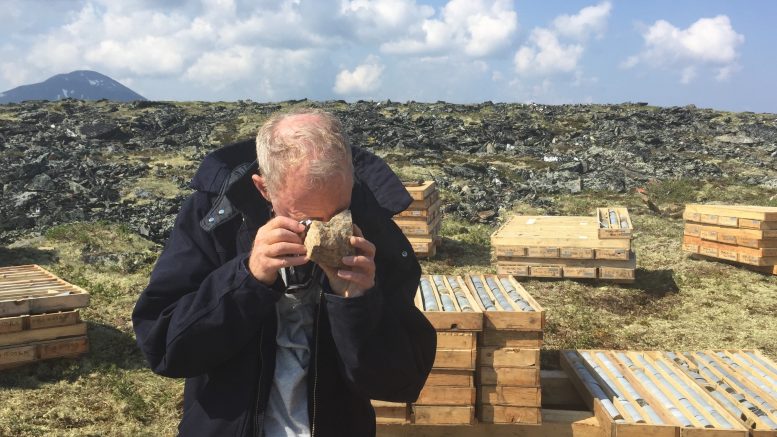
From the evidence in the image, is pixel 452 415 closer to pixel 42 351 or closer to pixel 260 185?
pixel 260 185

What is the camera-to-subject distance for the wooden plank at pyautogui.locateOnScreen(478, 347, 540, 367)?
5090mm

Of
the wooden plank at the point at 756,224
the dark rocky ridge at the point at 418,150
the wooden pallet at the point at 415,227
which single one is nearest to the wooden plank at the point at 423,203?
the wooden pallet at the point at 415,227

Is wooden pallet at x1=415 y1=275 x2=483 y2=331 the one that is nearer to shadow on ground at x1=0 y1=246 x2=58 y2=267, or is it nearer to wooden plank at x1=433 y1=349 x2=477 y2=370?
wooden plank at x1=433 y1=349 x2=477 y2=370

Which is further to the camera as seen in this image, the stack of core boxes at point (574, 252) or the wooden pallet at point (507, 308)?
the stack of core boxes at point (574, 252)

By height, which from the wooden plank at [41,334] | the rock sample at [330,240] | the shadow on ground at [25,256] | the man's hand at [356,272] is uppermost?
the rock sample at [330,240]

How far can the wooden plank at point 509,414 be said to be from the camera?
5020mm

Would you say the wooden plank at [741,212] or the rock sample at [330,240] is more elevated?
the rock sample at [330,240]

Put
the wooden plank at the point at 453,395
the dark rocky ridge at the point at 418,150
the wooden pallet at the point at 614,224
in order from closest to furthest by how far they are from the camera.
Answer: the wooden plank at the point at 453,395
the wooden pallet at the point at 614,224
the dark rocky ridge at the point at 418,150

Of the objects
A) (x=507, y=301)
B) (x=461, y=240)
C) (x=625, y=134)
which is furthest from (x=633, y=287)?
(x=625, y=134)

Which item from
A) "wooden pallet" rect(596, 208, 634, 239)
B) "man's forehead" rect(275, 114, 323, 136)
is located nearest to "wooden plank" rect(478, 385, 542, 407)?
"man's forehead" rect(275, 114, 323, 136)

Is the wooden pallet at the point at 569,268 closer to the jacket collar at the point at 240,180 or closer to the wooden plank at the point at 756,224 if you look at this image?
the wooden plank at the point at 756,224

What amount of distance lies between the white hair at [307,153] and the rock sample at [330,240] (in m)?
0.14

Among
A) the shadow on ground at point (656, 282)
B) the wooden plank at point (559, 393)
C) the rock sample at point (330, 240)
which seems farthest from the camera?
the shadow on ground at point (656, 282)

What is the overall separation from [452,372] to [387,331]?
3277 millimetres
